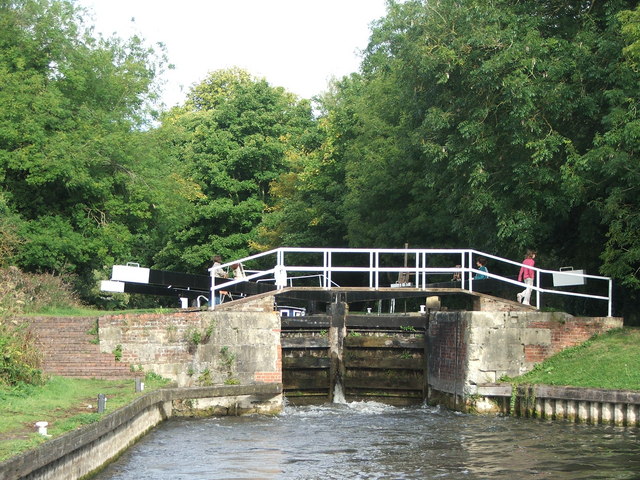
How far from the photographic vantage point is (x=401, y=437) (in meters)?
18.0

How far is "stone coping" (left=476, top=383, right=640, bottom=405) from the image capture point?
18.2 metres

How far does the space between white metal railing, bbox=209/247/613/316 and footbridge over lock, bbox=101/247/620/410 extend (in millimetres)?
63

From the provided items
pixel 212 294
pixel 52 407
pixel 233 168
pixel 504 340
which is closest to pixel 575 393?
pixel 504 340

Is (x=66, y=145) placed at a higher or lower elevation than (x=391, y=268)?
higher

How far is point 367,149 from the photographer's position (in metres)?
41.2

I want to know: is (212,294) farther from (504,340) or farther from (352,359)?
(504,340)

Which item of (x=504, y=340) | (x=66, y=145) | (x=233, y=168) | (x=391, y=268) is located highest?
(x=233, y=168)

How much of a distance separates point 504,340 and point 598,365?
2364mm

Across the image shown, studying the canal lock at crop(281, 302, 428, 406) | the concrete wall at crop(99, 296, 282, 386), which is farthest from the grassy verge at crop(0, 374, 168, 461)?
the canal lock at crop(281, 302, 428, 406)

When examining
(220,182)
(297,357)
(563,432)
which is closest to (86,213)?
(297,357)

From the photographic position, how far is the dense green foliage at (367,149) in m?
22.7

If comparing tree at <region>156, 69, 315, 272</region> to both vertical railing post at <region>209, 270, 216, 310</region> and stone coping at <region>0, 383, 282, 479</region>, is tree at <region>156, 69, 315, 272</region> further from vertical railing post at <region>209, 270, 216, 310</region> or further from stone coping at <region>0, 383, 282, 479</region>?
stone coping at <region>0, 383, 282, 479</region>

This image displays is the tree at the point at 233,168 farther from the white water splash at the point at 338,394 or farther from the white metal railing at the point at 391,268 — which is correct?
the white water splash at the point at 338,394

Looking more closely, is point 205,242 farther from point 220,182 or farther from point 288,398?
point 288,398
